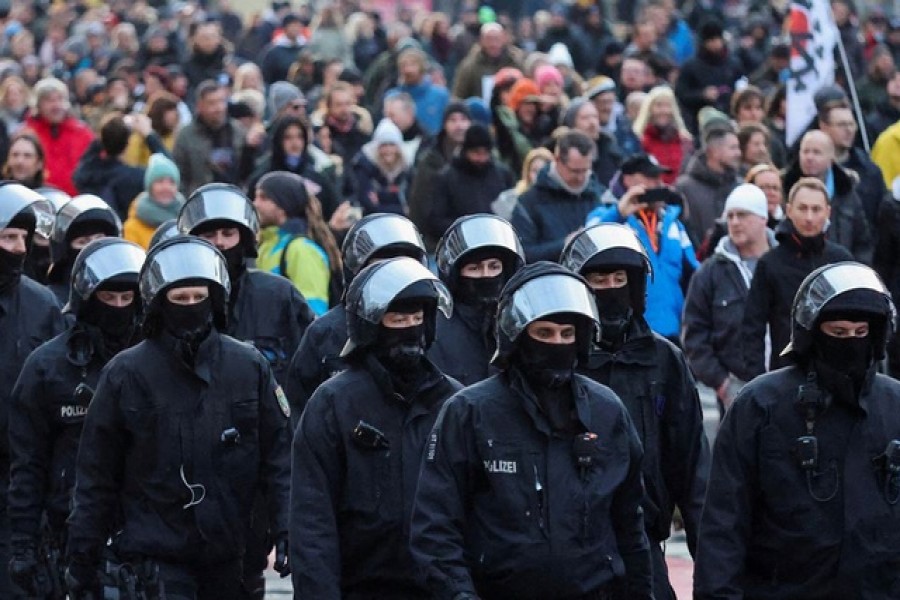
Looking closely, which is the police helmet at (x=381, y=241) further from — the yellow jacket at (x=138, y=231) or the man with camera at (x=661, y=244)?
the yellow jacket at (x=138, y=231)

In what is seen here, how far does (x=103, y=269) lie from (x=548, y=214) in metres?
4.53

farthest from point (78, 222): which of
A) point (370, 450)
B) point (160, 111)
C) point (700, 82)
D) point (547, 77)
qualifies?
point (700, 82)

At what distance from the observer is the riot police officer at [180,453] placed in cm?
870

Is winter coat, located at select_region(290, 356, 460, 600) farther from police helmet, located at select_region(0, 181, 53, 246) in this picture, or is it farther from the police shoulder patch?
police helmet, located at select_region(0, 181, 53, 246)

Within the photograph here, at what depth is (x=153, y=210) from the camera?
14867 millimetres

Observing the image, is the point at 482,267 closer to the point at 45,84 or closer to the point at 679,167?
the point at 679,167

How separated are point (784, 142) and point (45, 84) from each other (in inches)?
221

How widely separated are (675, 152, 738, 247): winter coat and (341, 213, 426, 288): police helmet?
200 inches

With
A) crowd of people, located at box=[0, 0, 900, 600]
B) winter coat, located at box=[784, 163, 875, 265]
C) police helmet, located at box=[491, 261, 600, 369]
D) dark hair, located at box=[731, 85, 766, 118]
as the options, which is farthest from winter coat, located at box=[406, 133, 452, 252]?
police helmet, located at box=[491, 261, 600, 369]

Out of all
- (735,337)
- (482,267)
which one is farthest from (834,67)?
(482,267)

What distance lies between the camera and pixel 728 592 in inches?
293

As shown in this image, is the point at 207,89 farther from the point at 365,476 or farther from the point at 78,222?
the point at 365,476

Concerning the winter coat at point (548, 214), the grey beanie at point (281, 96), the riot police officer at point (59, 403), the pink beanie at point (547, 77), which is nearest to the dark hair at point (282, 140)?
the grey beanie at point (281, 96)

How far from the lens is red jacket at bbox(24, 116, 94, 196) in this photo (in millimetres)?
18859
